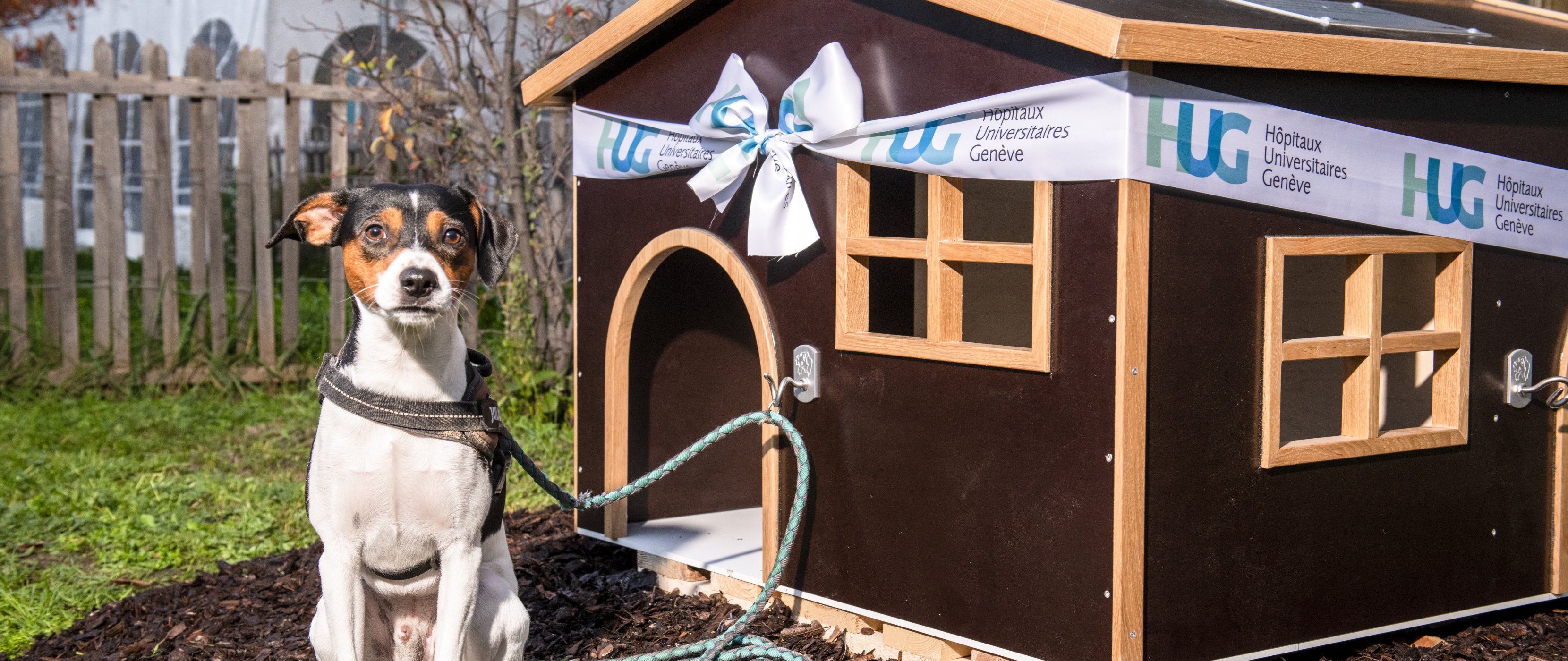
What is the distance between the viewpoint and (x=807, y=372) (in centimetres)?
396

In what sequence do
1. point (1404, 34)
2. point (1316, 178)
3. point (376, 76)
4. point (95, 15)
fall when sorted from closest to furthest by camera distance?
point (1316, 178) < point (1404, 34) < point (376, 76) < point (95, 15)

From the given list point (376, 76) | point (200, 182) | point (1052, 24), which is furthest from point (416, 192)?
point (200, 182)

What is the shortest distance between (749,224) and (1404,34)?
2050 mm

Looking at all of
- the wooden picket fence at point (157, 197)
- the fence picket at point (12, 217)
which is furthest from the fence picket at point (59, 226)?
the fence picket at point (12, 217)

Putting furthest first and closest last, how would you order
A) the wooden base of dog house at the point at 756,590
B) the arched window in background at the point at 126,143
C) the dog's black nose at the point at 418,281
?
the arched window in background at the point at 126,143, the wooden base of dog house at the point at 756,590, the dog's black nose at the point at 418,281

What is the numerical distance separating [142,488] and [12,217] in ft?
9.42

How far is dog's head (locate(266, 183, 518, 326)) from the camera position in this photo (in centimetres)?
297

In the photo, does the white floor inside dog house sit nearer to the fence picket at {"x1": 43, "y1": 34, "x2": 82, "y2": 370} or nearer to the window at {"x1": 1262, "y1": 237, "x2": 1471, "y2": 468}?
the window at {"x1": 1262, "y1": 237, "x2": 1471, "y2": 468}

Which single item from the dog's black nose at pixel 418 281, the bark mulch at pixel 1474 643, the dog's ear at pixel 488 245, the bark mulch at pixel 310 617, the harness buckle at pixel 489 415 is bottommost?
the bark mulch at pixel 310 617

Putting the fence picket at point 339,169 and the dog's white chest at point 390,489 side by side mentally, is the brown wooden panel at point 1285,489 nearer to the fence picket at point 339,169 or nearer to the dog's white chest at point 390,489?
the dog's white chest at point 390,489

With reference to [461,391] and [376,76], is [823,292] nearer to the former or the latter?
[461,391]

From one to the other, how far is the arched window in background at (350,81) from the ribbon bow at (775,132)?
4275mm

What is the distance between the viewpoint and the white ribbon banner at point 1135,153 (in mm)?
3111

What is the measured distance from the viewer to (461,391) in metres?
3.24
